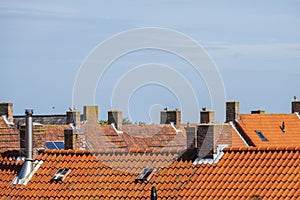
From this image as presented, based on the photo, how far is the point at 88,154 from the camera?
34188 millimetres

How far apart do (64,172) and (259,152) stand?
6.31m

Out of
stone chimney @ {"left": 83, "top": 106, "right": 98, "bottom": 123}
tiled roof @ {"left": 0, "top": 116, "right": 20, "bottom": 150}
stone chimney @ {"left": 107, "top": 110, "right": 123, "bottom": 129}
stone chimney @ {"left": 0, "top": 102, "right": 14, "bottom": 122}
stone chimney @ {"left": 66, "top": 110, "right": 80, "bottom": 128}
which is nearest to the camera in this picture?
tiled roof @ {"left": 0, "top": 116, "right": 20, "bottom": 150}

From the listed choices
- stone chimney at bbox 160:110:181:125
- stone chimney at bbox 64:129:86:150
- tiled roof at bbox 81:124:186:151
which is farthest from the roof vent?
stone chimney at bbox 160:110:181:125

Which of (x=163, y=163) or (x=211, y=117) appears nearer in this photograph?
(x=163, y=163)

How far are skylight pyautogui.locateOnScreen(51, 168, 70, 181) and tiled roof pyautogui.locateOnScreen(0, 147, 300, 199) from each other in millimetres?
130

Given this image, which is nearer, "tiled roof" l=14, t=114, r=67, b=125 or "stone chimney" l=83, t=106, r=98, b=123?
"stone chimney" l=83, t=106, r=98, b=123

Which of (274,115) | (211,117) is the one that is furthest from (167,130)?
(274,115)

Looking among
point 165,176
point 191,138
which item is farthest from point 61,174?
point 191,138

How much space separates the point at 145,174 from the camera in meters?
32.3

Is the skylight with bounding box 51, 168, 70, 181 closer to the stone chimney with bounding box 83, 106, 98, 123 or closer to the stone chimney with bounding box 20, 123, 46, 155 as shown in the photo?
the stone chimney with bounding box 20, 123, 46, 155

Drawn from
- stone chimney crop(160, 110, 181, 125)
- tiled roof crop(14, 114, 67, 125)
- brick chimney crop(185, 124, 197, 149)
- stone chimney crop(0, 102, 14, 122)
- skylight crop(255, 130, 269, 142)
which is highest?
stone chimney crop(0, 102, 14, 122)

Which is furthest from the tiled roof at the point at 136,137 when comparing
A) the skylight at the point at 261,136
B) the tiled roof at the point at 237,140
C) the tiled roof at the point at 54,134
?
the skylight at the point at 261,136

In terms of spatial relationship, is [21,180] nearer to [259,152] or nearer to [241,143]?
[259,152]

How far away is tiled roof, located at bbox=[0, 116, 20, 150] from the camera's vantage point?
1858 inches
